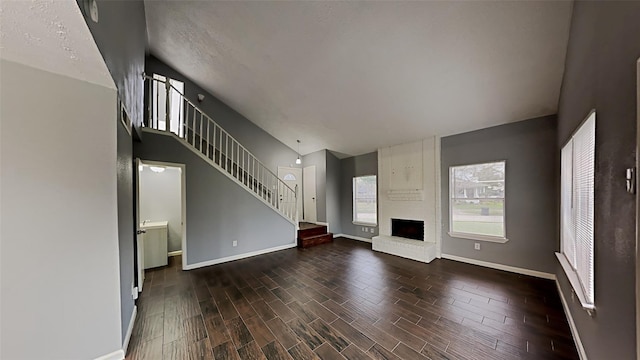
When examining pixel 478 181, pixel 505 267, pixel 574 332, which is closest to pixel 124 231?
pixel 574 332

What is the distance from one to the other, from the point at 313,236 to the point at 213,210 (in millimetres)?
2737

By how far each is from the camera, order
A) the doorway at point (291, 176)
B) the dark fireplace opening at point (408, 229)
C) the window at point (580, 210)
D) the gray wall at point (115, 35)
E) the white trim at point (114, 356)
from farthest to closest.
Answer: the doorway at point (291, 176) < the dark fireplace opening at point (408, 229) < the white trim at point (114, 356) < the window at point (580, 210) < the gray wall at point (115, 35)

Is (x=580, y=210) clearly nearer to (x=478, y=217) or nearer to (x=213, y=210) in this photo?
(x=478, y=217)

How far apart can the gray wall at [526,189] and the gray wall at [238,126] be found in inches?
202

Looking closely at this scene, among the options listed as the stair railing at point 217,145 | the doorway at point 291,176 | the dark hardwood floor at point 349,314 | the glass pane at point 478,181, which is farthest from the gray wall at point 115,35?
the glass pane at point 478,181

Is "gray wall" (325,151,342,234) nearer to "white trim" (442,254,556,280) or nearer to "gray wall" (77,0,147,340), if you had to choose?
"white trim" (442,254,556,280)

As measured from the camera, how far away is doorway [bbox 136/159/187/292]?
160 inches

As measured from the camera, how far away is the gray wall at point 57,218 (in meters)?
1.41

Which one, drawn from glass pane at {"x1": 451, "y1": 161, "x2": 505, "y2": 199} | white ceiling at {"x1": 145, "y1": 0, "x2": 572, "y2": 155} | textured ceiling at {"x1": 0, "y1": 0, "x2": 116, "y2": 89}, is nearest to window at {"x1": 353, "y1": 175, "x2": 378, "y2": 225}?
white ceiling at {"x1": 145, "y1": 0, "x2": 572, "y2": 155}

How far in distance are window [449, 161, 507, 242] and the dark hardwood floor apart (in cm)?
75

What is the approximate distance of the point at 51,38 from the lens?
1222mm

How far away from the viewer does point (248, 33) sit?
3.39 m

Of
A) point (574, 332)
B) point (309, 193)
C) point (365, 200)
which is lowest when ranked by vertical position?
point (574, 332)

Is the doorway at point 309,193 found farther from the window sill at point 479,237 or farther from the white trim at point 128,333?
the white trim at point 128,333
